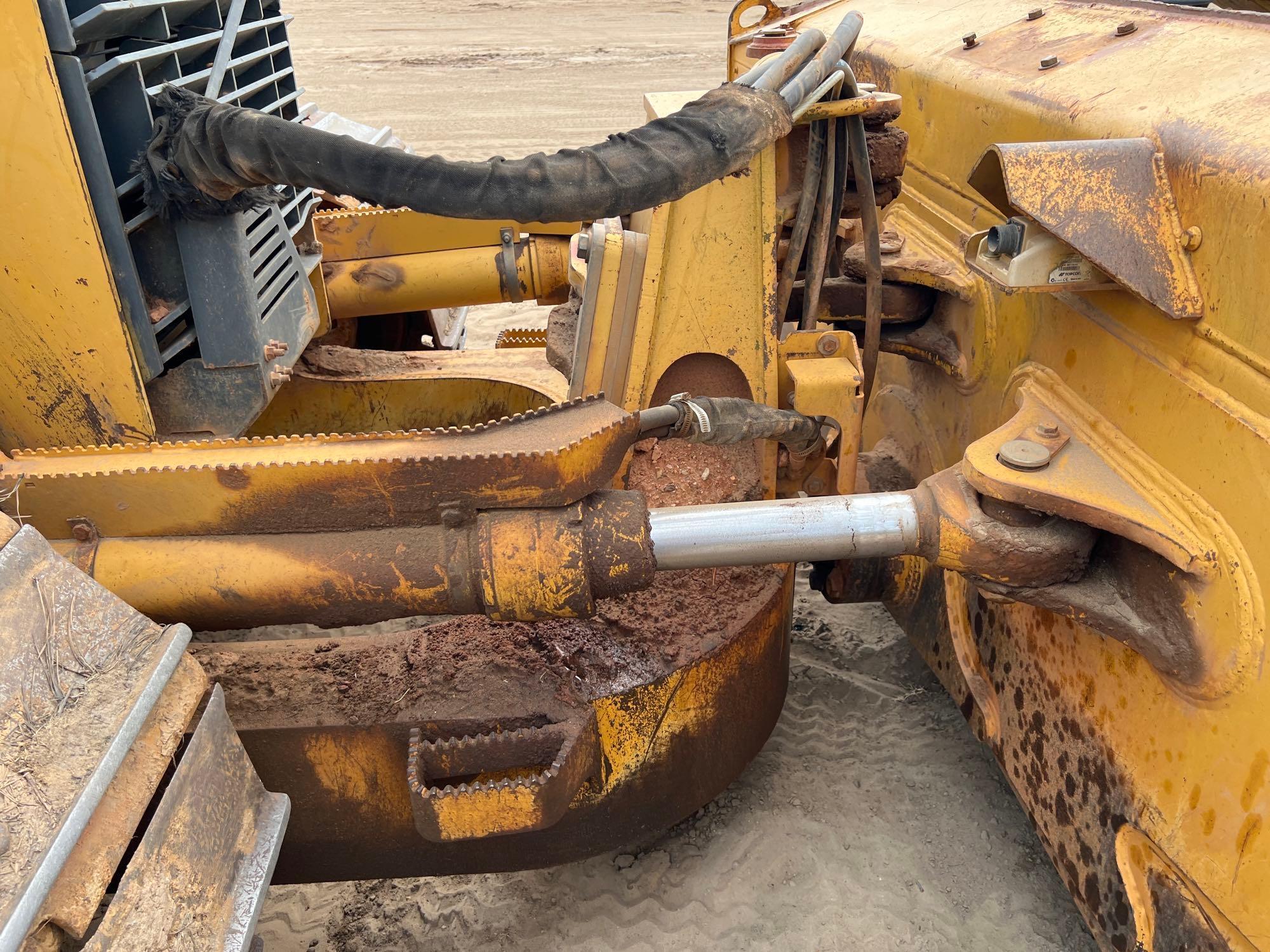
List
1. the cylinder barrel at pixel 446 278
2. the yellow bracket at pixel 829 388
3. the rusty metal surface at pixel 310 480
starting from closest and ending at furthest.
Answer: the rusty metal surface at pixel 310 480
the yellow bracket at pixel 829 388
the cylinder barrel at pixel 446 278

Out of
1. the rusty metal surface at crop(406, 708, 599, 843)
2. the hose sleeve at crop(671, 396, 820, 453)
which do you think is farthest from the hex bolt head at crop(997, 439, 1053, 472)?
the rusty metal surface at crop(406, 708, 599, 843)

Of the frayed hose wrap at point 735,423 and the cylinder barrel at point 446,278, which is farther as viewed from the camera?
the cylinder barrel at point 446,278

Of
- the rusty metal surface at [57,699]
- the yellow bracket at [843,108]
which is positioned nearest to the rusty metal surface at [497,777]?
the rusty metal surface at [57,699]

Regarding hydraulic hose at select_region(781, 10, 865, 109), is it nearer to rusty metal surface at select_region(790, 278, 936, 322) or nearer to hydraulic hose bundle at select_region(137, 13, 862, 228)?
hydraulic hose bundle at select_region(137, 13, 862, 228)

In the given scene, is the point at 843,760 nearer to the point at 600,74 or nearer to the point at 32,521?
the point at 32,521

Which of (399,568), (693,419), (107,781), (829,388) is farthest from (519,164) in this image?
(107,781)

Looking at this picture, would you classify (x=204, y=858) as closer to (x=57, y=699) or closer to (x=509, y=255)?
(x=57, y=699)

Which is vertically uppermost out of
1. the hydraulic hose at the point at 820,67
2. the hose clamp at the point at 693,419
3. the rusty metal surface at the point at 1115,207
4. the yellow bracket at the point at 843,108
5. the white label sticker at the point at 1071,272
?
the hydraulic hose at the point at 820,67

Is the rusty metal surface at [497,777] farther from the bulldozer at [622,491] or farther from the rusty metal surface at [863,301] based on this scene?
the rusty metal surface at [863,301]

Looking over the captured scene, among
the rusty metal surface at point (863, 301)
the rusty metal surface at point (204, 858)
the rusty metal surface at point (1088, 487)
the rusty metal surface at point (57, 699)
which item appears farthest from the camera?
the rusty metal surface at point (863, 301)

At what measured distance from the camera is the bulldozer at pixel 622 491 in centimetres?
136

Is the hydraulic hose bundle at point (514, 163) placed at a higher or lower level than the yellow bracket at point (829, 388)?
higher

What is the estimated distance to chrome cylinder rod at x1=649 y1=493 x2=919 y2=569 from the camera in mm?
1675

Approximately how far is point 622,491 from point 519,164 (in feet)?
1.83
